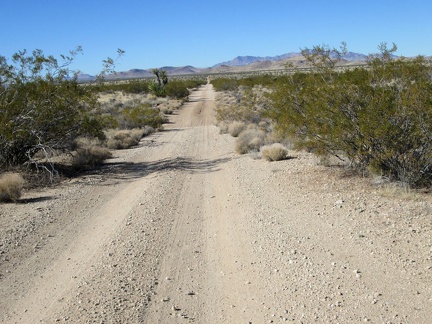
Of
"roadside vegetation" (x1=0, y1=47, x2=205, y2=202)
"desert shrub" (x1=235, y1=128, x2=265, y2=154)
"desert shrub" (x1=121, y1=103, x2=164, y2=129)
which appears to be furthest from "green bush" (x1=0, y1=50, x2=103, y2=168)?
"desert shrub" (x1=121, y1=103, x2=164, y2=129)

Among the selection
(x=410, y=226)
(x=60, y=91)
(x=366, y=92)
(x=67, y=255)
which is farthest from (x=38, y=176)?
(x=410, y=226)

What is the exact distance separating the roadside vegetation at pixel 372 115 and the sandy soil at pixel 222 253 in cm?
81

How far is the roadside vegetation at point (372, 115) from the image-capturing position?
31.5 feet

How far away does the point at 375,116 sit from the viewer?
9625 millimetres

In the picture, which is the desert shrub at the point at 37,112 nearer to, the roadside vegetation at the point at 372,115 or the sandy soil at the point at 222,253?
the sandy soil at the point at 222,253

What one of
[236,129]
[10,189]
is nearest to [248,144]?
[236,129]

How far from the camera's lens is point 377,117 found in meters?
9.60

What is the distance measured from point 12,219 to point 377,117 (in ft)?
27.6

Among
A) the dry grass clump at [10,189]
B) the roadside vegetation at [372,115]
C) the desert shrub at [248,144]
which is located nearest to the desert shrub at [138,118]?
the desert shrub at [248,144]

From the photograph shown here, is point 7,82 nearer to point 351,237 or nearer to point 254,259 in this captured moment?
point 254,259

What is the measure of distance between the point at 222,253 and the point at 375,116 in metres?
4.77

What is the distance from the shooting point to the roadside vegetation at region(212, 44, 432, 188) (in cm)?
960

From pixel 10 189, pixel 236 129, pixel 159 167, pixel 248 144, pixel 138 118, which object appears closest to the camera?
pixel 10 189

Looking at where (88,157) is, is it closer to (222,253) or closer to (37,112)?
(37,112)
